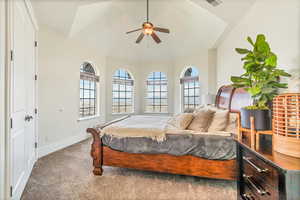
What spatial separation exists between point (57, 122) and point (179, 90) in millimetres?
4300

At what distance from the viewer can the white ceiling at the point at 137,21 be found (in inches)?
121

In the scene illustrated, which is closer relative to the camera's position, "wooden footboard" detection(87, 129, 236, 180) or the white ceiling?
"wooden footboard" detection(87, 129, 236, 180)

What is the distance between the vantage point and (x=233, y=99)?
2.93 meters

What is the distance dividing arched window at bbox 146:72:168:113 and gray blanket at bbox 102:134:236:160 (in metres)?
4.25

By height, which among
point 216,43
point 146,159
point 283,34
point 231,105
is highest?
point 216,43

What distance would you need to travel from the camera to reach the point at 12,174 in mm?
1696

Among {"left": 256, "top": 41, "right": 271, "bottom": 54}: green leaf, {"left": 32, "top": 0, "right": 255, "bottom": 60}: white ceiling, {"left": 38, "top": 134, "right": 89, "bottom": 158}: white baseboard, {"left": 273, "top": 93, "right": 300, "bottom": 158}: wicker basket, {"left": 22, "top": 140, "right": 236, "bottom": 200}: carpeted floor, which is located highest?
{"left": 32, "top": 0, "right": 255, "bottom": 60}: white ceiling

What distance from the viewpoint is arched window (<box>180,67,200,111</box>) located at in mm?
5559

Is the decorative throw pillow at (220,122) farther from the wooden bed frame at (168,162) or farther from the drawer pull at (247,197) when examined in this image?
the drawer pull at (247,197)

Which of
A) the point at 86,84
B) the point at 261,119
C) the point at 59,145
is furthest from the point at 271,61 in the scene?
the point at 86,84

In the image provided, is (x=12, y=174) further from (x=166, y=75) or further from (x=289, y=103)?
(x=166, y=75)

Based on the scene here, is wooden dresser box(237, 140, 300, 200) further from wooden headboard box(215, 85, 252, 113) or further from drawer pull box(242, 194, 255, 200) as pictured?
wooden headboard box(215, 85, 252, 113)


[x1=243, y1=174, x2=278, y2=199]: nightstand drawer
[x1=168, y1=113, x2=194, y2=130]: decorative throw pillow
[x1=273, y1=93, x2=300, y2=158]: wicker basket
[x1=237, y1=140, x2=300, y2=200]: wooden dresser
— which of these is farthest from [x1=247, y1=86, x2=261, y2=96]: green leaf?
[x1=168, y1=113, x2=194, y2=130]: decorative throw pillow

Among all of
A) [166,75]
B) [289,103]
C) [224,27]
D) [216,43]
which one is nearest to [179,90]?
[166,75]
